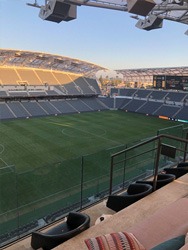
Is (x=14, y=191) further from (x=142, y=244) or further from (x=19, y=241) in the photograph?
(x=142, y=244)

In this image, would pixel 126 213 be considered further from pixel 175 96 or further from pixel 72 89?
pixel 72 89

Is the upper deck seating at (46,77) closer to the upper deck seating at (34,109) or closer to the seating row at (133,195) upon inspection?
the upper deck seating at (34,109)

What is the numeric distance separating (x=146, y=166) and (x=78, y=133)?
15.1m

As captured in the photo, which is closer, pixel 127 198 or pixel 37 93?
pixel 127 198

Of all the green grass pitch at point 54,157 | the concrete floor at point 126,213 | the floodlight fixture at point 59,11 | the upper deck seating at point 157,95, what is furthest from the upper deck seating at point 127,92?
the concrete floor at point 126,213

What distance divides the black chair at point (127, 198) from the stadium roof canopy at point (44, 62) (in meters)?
38.7

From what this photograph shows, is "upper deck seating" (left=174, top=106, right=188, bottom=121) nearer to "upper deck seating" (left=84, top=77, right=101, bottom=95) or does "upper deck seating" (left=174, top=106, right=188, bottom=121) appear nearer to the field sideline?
the field sideline

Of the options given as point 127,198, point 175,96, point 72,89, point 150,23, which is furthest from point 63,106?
point 127,198

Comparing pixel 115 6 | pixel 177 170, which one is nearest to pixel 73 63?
pixel 115 6

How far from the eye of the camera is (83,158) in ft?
24.9

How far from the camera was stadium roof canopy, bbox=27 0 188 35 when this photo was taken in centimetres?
739

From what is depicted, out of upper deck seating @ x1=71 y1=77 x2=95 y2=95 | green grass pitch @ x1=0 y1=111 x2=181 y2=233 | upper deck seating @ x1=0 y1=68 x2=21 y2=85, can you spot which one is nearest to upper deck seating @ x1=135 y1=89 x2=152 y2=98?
upper deck seating @ x1=71 y1=77 x2=95 y2=95

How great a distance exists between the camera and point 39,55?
4228 cm

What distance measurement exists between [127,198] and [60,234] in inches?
61.6
